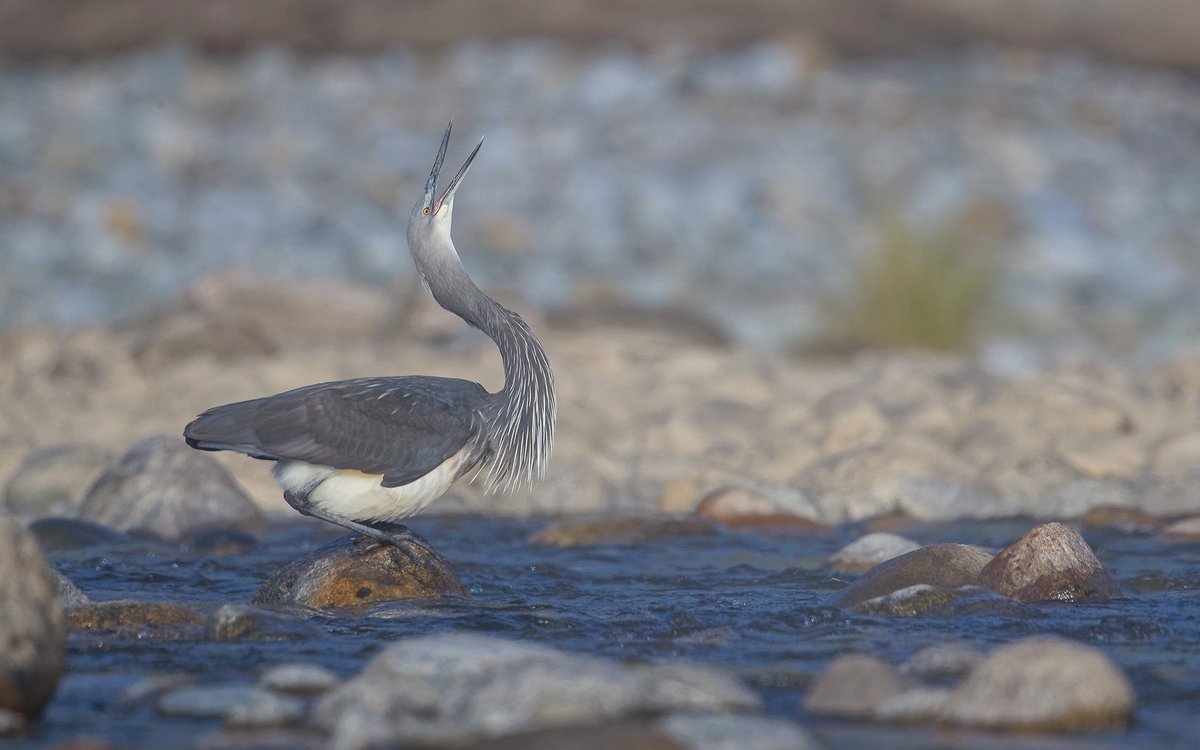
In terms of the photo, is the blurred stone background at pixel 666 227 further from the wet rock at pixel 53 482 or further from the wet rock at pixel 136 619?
the wet rock at pixel 136 619

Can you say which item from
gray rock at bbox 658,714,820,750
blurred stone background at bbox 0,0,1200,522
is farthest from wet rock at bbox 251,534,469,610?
blurred stone background at bbox 0,0,1200,522

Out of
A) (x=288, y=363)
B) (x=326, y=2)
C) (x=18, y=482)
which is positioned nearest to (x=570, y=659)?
(x=18, y=482)

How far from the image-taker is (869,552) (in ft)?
20.4

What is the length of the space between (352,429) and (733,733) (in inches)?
87.5

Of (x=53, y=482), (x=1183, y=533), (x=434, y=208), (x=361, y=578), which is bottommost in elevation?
(x=361, y=578)

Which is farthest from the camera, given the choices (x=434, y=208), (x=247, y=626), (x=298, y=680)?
(x=434, y=208)

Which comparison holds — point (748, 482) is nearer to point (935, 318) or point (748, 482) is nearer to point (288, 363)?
point (288, 363)

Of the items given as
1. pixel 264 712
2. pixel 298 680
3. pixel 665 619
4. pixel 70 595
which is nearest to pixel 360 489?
pixel 70 595

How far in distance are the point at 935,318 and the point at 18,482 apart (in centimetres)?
618

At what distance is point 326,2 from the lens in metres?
18.9

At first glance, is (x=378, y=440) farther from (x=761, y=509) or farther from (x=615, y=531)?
(x=761, y=509)

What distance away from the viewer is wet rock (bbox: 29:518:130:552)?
6.54 metres

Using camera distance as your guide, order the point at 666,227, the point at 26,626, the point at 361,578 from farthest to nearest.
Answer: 1. the point at 666,227
2. the point at 361,578
3. the point at 26,626

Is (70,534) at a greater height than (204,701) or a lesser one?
greater
